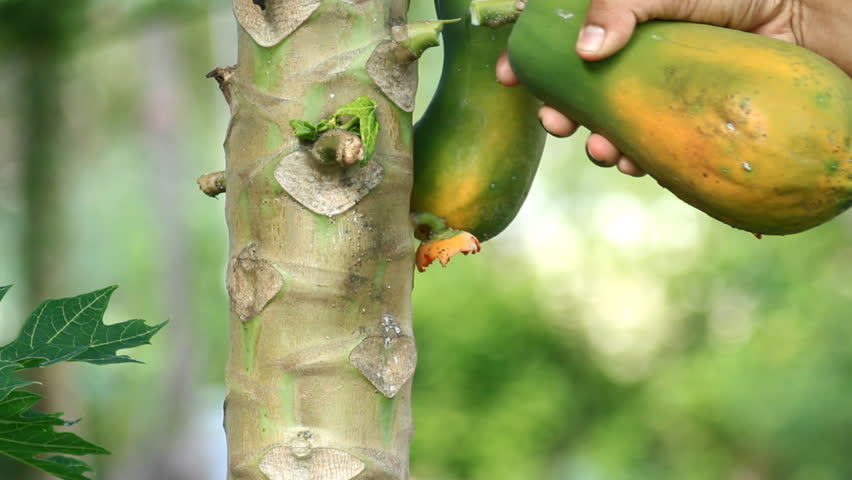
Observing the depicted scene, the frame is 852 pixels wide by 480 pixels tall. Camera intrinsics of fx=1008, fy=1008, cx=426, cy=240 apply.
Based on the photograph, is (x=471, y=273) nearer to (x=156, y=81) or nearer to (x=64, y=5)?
(x=156, y=81)

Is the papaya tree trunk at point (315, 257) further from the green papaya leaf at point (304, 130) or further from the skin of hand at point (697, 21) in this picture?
the skin of hand at point (697, 21)

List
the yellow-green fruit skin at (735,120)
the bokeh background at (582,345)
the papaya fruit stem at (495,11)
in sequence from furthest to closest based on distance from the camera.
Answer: the bokeh background at (582,345)
the papaya fruit stem at (495,11)
the yellow-green fruit skin at (735,120)

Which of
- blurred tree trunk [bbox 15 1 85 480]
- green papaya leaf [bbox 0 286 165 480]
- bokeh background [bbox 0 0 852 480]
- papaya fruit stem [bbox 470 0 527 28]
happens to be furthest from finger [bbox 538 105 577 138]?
bokeh background [bbox 0 0 852 480]

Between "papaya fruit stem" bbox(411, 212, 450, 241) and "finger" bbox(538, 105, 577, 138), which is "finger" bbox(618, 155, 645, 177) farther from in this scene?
"papaya fruit stem" bbox(411, 212, 450, 241)

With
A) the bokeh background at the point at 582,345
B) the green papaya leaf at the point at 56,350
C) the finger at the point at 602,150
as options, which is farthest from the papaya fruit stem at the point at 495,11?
the bokeh background at the point at 582,345

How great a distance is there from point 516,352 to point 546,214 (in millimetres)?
4053

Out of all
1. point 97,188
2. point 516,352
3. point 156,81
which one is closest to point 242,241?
point 516,352

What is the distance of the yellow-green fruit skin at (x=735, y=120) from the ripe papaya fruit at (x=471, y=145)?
17 centimetres

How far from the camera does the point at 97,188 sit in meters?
22.0

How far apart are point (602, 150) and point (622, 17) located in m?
0.20

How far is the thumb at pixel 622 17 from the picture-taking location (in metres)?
1.00

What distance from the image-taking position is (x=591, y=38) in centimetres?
102

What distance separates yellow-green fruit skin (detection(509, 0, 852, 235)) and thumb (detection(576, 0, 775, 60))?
0.02 metres

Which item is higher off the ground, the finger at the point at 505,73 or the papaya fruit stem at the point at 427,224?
the finger at the point at 505,73
